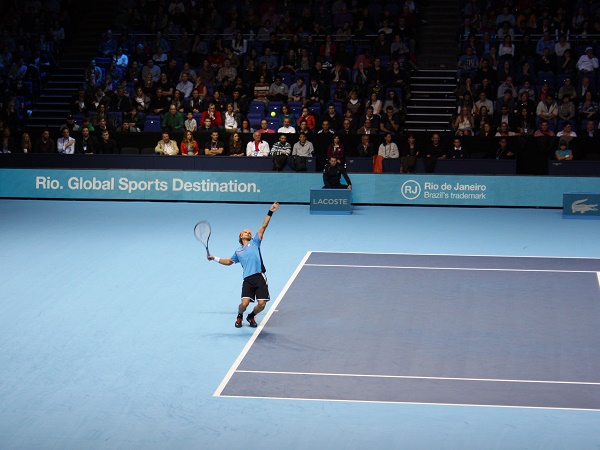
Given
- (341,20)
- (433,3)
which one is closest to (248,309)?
(341,20)

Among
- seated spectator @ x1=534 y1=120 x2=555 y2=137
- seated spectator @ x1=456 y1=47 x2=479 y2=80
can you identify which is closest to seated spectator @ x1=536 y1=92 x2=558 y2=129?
seated spectator @ x1=534 y1=120 x2=555 y2=137

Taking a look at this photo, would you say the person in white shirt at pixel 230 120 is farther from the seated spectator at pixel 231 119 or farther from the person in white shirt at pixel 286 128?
the person in white shirt at pixel 286 128

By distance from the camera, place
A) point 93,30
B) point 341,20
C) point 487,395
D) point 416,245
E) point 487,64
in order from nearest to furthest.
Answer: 1. point 487,395
2. point 416,245
3. point 487,64
4. point 341,20
5. point 93,30

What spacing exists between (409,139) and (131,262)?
11.0 meters

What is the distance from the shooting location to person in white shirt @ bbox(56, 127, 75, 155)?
95.5 feet

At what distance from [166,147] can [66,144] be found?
10.3ft

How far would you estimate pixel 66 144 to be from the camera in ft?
95.7

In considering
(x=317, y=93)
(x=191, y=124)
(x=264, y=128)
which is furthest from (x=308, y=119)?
(x=191, y=124)

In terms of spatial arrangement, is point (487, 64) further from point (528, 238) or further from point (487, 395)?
point (487, 395)

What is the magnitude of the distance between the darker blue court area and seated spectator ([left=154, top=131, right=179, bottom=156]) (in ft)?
34.7

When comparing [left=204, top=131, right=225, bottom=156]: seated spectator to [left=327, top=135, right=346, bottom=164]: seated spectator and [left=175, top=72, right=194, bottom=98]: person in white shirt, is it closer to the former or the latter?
[left=175, top=72, right=194, bottom=98]: person in white shirt

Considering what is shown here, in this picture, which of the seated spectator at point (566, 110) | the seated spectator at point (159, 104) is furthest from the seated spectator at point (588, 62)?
the seated spectator at point (159, 104)

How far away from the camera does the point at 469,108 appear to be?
28.8 metres

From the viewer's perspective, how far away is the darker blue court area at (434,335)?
11.7 metres
